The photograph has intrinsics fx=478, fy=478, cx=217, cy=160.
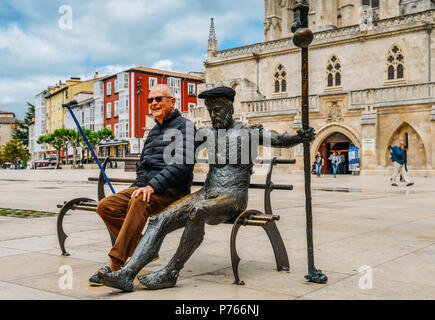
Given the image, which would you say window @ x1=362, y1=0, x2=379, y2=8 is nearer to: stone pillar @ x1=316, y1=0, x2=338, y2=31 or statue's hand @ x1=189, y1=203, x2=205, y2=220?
stone pillar @ x1=316, y1=0, x2=338, y2=31

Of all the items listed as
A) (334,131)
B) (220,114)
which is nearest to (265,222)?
(220,114)

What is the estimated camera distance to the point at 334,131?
102 feet

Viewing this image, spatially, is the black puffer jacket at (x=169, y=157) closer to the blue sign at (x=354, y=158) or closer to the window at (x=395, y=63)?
the blue sign at (x=354, y=158)

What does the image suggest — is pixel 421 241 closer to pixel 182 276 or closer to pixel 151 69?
pixel 182 276

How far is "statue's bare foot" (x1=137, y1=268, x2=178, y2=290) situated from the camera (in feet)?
11.8

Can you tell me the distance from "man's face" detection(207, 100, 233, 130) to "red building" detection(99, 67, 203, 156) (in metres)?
55.2

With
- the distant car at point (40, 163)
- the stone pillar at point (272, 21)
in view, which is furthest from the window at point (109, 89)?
the stone pillar at point (272, 21)

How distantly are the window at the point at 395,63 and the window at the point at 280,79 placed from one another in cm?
827

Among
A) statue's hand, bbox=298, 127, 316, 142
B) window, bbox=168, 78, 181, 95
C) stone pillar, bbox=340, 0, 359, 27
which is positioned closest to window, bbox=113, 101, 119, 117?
window, bbox=168, 78, 181, 95

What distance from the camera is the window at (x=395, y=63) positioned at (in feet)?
107

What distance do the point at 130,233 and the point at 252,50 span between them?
37657 millimetres

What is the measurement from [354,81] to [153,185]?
1293 inches

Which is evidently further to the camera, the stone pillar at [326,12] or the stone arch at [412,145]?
the stone pillar at [326,12]
